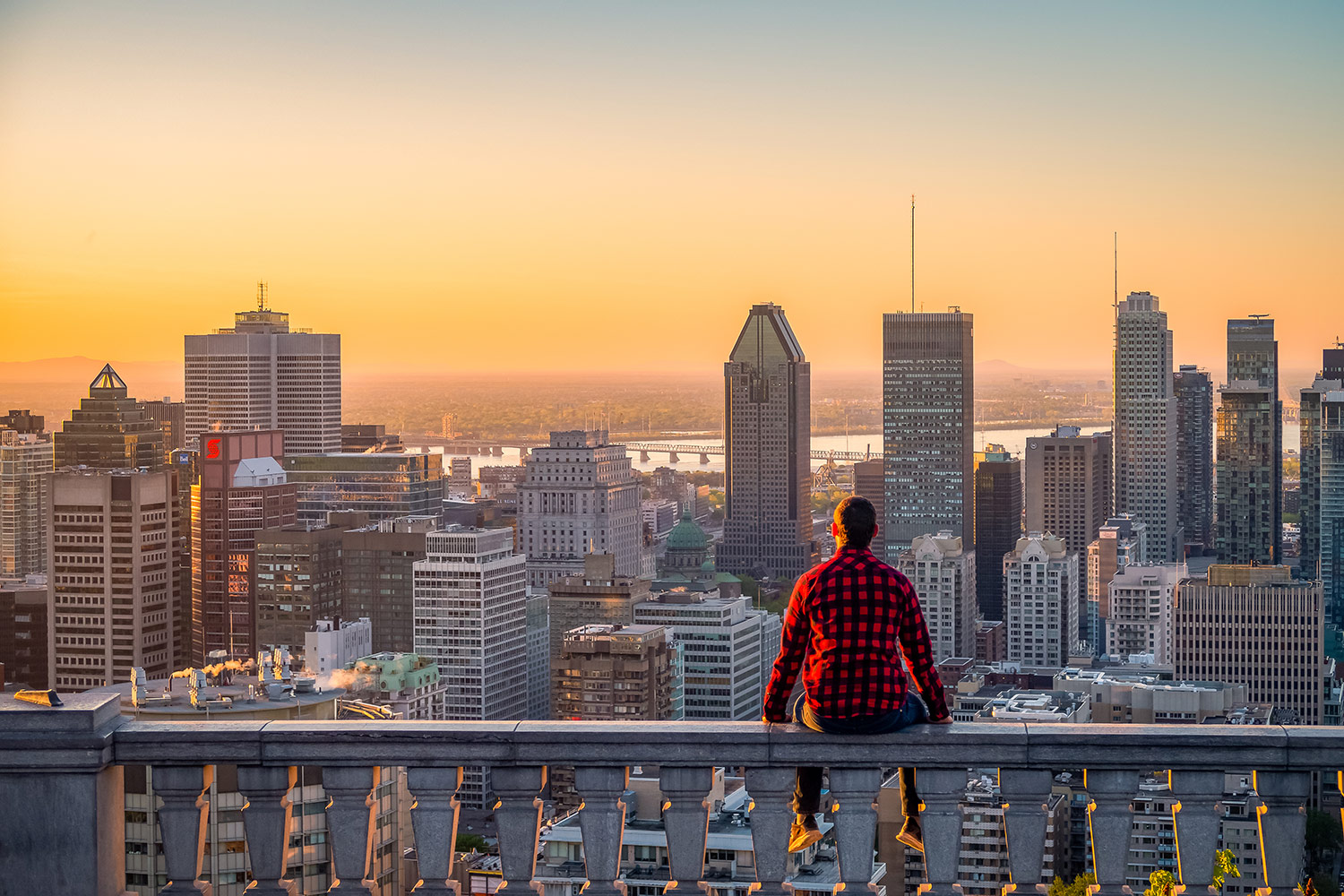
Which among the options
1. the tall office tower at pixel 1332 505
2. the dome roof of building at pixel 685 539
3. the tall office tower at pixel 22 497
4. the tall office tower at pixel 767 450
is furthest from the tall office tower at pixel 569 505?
the tall office tower at pixel 1332 505

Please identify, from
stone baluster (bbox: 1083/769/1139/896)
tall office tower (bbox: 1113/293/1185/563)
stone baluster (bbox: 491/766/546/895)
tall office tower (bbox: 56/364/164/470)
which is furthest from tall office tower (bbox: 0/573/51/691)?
tall office tower (bbox: 1113/293/1185/563)

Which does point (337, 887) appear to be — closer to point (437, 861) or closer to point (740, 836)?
point (437, 861)

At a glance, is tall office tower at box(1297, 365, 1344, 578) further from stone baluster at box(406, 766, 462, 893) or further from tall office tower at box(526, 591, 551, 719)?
stone baluster at box(406, 766, 462, 893)

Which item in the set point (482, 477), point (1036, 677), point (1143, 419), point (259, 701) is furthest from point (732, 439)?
point (259, 701)

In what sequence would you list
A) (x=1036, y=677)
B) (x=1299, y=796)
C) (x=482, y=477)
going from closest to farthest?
(x=1299, y=796)
(x=1036, y=677)
(x=482, y=477)

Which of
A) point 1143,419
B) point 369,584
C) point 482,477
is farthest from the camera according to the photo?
point 1143,419

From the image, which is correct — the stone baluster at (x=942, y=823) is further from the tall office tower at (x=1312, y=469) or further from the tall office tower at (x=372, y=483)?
the tall office tower at (x=372, y=483)
